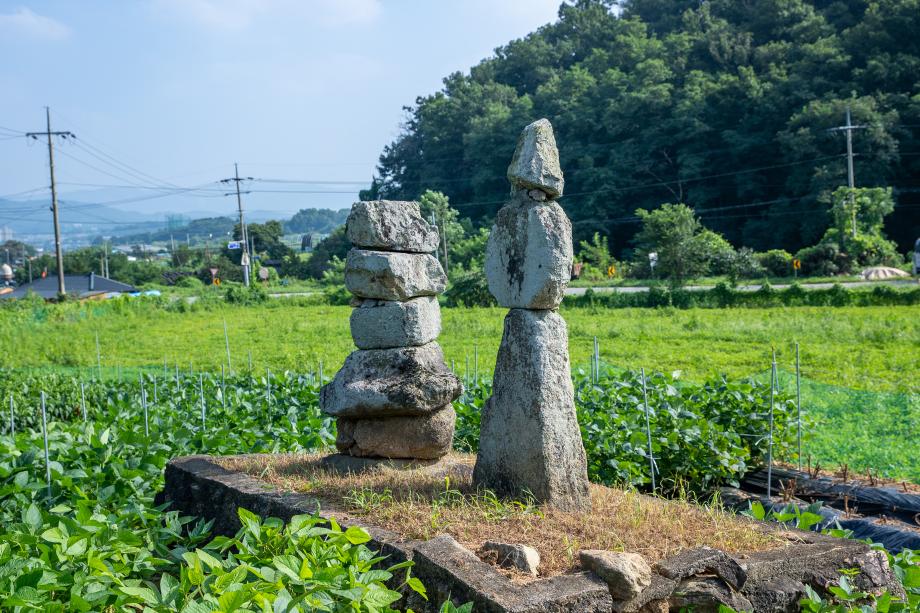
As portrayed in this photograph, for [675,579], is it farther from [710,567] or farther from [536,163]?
[536,163]

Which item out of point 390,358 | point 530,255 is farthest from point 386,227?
point 530,255

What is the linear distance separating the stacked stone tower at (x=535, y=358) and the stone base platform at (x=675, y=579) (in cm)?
75

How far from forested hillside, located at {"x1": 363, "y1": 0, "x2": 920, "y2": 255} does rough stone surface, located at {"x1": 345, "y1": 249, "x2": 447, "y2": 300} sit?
38589 millimetres

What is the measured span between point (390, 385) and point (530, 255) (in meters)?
1.93

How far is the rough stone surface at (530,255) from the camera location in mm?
5941

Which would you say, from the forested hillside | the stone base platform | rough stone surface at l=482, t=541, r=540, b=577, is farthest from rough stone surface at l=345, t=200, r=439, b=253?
the forested hillside

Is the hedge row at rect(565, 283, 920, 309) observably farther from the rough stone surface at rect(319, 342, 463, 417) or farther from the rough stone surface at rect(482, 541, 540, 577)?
the rough stone surface at rect(482, 541, 540, 577)

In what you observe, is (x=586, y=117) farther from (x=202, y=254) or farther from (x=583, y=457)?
(x=583, y=457)

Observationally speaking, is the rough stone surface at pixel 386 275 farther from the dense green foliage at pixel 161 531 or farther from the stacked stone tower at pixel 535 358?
the dense green foliage at pixel 161 531

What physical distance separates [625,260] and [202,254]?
46.7m

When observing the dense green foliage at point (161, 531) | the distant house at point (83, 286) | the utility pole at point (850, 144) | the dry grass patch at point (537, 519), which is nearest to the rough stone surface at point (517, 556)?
the dry grass patch at point (537, 519)

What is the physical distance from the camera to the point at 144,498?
23.5 ft

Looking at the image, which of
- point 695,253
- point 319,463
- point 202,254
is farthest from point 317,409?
point 202,254

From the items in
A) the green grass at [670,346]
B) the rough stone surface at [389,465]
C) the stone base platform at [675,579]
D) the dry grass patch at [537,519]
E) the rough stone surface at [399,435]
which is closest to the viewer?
the stone base platform at [675,579]
